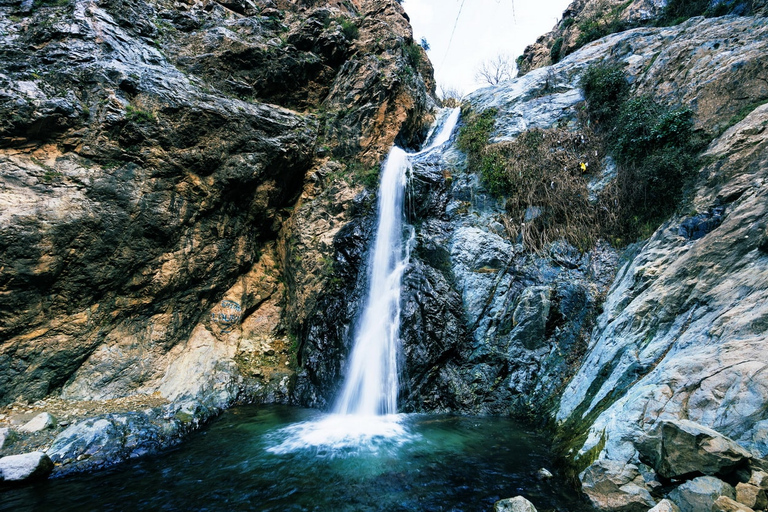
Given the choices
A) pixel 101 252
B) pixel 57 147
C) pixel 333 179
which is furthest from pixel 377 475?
pixel 57 147

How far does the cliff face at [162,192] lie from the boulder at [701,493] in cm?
849

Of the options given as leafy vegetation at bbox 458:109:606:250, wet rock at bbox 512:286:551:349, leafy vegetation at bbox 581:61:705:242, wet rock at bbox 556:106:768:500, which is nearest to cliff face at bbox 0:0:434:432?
leafy vegetation at bbox 458:109:606:250

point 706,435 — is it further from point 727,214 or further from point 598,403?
point 727,214

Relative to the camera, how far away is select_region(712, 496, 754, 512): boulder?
2.47 meters

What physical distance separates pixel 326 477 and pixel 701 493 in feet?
14.5

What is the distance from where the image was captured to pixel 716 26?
1060 cm

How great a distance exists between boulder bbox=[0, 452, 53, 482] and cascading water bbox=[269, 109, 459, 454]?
3.50 meters

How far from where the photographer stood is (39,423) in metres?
6.15

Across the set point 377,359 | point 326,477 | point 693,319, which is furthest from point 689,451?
point 377,359

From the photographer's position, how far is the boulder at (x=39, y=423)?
19.8 ft

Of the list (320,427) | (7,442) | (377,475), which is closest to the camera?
(377,475)

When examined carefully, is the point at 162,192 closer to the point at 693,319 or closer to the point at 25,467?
the point at 25,467

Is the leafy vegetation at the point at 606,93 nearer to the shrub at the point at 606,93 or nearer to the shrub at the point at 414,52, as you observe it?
the shrub at the point at 606,93

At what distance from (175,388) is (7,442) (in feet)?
9.15
